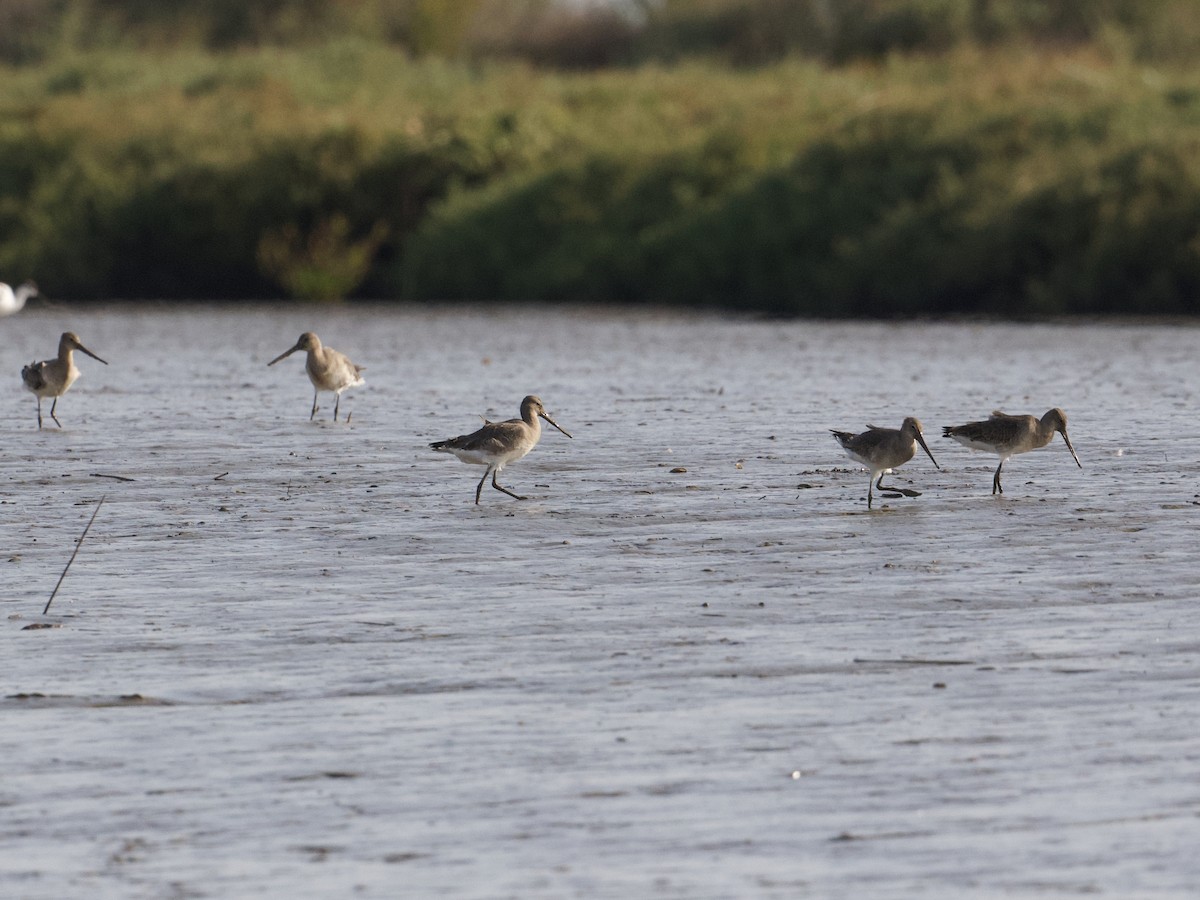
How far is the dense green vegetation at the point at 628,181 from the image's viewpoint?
112 ft

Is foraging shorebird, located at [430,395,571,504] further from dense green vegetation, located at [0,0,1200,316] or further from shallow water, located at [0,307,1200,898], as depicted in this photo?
dense green vegetation, located at [0,0,1200,316]

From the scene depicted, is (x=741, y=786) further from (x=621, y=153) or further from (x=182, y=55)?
(x=182, y=55)

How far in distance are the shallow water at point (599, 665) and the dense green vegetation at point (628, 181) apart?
15942mm

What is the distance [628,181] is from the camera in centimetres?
4006

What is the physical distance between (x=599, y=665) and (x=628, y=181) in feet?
103

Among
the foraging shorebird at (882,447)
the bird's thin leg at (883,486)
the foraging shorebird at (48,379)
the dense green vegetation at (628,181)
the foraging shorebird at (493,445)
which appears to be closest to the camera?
the foraging shorebird at (882,447)

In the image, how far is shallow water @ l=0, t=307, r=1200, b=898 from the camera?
21.9 feet

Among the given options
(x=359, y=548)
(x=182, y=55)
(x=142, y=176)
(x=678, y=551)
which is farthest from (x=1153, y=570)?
(x=182, y=55)

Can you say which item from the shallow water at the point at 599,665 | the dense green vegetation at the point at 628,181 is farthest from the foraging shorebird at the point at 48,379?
the dense green vegetation at the point at 628,181

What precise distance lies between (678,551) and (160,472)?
4655 millimetres

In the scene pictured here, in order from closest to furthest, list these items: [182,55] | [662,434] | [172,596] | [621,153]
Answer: [172,596] < [662,434] < [621,153] < [182,55]

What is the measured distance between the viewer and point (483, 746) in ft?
25.6

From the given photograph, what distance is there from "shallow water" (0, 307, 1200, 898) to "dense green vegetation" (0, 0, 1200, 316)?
52.3 feet

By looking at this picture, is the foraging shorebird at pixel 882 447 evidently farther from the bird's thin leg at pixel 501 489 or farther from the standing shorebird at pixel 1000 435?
the bird's thin leg at pixel 501 489
